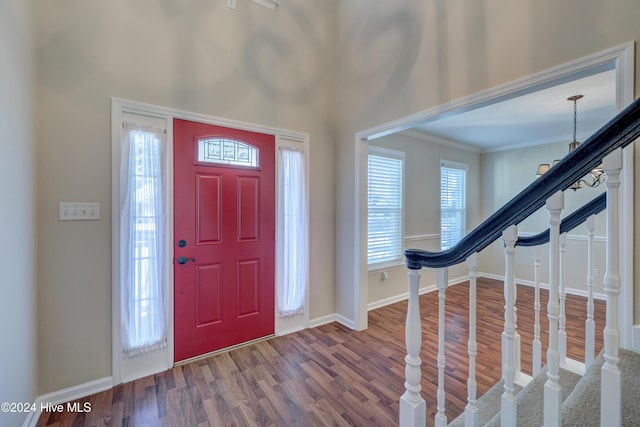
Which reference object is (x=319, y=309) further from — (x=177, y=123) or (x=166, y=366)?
(x=177, y=123)

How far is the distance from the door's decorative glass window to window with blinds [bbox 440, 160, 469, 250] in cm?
357

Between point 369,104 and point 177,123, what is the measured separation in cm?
191

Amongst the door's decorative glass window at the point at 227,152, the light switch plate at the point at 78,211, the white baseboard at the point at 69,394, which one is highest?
the door's decorative glass window at the point at 227,152

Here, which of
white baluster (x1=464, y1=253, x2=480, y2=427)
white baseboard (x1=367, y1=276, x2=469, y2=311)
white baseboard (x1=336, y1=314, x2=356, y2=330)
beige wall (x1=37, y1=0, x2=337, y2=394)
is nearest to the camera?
white baluster (x1=464, y1=253, x2=480, y2=427)

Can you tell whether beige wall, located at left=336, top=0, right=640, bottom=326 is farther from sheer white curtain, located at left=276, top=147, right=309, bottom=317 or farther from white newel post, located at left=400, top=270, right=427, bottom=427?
white newel post, located at left=400, top=270, right=427, bottom=427

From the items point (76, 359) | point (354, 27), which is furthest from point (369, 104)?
point (76, 359)

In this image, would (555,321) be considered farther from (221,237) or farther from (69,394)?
(69,394)

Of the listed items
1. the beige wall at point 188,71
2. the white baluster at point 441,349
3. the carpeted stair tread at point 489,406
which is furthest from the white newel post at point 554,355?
the beige wall at point 188,71

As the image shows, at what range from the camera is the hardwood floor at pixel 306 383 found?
6.01 ft

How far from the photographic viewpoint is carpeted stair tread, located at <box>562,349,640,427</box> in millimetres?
938

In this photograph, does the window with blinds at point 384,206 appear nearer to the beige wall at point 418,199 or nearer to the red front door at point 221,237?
the beige wall at point 418,199

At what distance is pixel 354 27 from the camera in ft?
10.4

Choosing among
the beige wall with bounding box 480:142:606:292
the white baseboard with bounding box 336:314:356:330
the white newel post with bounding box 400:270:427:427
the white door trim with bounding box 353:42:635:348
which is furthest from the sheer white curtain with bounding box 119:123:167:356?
the beige wall with bounding box 480:142:606:292

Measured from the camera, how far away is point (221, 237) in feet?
8.66
